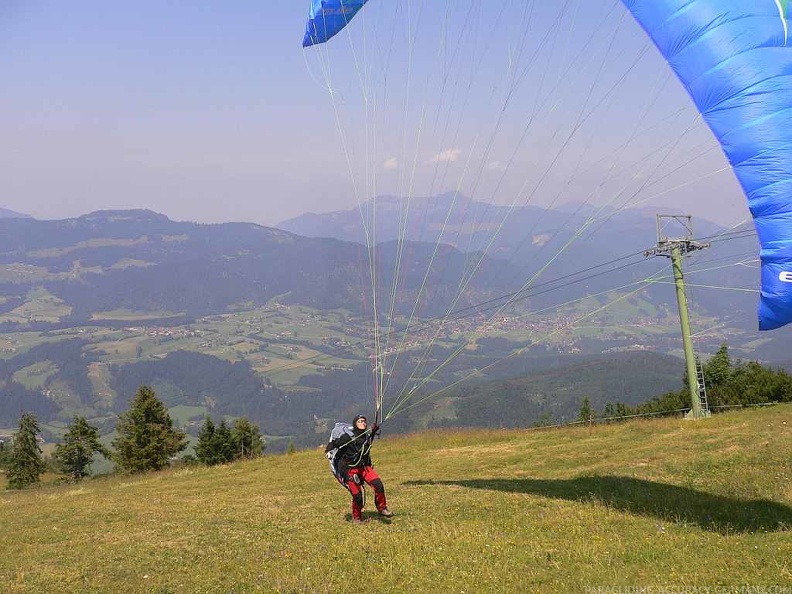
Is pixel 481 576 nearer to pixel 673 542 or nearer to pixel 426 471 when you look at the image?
pixel 673 542

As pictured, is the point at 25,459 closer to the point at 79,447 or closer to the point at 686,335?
the point at 79,447

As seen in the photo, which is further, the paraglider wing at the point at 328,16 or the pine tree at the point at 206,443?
the pine tree at the point at 206,443

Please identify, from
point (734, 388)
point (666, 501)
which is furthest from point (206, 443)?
point (666, 501)

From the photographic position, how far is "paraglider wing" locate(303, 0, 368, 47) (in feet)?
55.8

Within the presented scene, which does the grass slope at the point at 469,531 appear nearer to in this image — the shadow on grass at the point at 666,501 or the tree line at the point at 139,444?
the shadow on grass at the point at 666,501

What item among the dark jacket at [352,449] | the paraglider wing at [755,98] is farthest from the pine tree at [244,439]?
the paraglider wing at [755,98]

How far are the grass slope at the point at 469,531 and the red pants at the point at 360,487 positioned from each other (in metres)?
0.39

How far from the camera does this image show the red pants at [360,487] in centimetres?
1357

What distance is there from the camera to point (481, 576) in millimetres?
9445

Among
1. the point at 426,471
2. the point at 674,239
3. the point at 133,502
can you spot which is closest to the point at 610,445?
the point at 426,471

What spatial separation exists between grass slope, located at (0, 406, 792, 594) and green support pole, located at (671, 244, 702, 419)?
610 centimetres

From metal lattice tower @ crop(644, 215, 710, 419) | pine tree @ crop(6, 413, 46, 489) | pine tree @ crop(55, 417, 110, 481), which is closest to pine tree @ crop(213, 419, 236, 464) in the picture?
pine tree @ crop(55, 417, 110, 481)

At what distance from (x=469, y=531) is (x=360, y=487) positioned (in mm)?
2614

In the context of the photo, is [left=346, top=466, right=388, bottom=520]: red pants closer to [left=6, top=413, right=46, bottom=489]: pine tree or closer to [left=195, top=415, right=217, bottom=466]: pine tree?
[left=195, top=415, right=217, bottom=466]: pine tree
